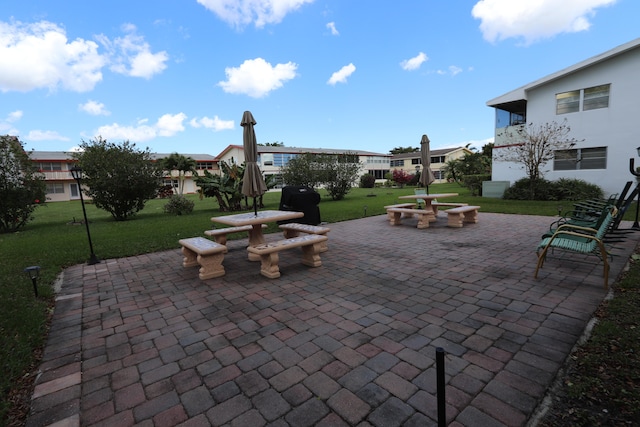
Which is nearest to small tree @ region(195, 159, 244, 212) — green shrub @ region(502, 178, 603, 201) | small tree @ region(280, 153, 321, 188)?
small tree @ region(280, 153, 321, 188)

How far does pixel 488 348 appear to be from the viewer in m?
2.73

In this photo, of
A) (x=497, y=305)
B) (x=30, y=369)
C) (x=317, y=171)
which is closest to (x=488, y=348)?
(x=497, y=305)

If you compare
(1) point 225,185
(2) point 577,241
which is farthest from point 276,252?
(1) point 225,185

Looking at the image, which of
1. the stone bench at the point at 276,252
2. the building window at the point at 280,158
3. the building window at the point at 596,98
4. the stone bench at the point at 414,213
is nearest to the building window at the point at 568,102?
the building window at the point at 596,98

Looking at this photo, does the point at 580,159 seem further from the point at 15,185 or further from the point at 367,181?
the point at 15,185

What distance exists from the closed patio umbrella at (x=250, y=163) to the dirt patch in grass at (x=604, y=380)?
4851 mm

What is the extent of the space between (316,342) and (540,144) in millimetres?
17238

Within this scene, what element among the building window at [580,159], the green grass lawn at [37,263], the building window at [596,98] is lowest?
the green grass lawn at [37,263]

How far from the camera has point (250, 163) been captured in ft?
18.9

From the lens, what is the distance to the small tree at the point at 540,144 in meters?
15.0

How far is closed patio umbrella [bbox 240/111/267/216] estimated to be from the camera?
18.8 feet

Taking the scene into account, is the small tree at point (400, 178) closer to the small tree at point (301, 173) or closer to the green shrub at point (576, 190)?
the small tree at point (301, 173)

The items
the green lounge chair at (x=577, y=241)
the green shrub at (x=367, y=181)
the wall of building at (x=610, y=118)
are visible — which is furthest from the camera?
the green shrub at (x=367, y=181)

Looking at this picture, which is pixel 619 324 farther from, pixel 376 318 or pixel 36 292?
pixel 36 292
